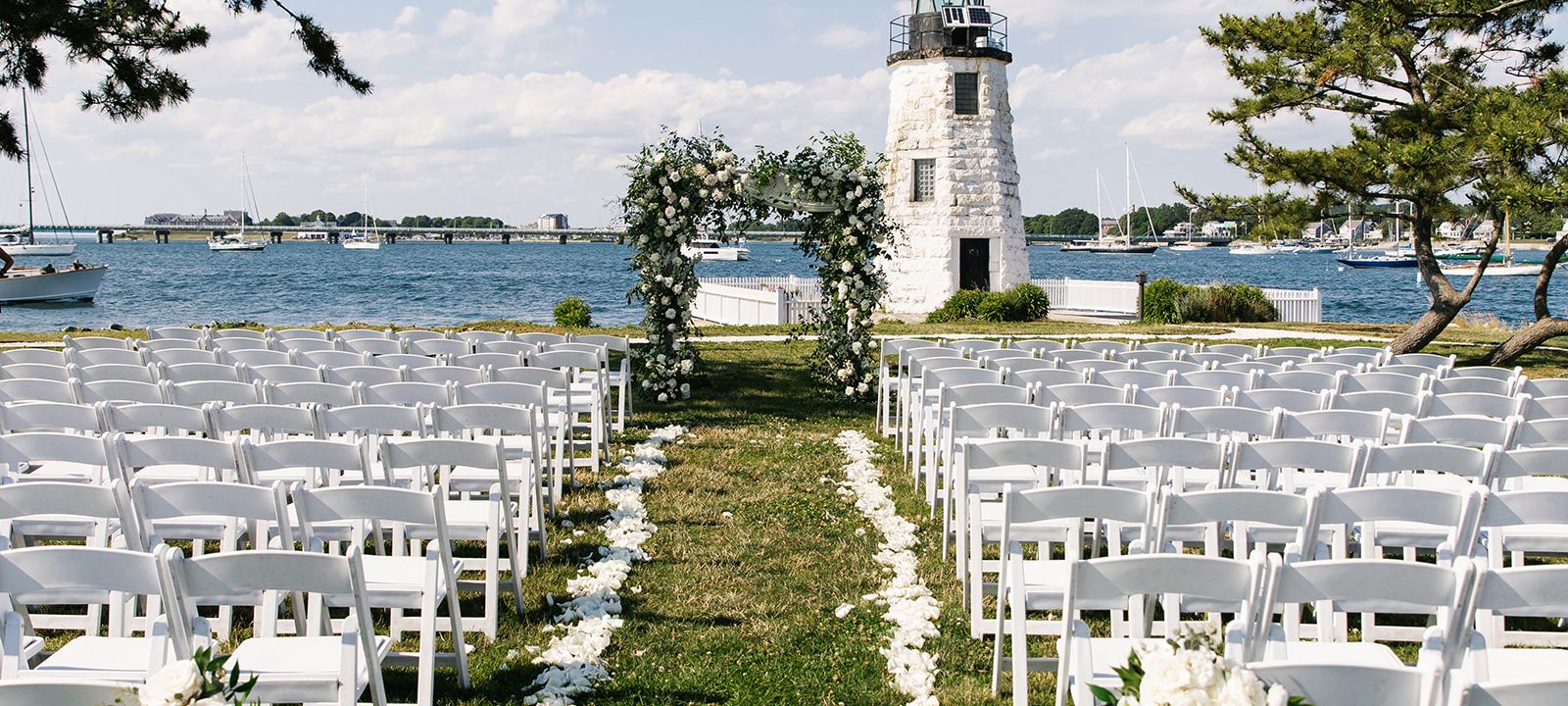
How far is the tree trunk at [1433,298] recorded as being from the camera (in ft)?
52.0

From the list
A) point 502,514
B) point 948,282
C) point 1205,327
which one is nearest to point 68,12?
point 502,514

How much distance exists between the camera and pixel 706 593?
18.6 ft

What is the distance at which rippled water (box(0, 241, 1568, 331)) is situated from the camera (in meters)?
46.0

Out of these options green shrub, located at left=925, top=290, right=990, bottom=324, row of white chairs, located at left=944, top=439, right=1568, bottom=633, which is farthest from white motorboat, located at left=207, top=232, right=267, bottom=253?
row of white chairs, located at left=944, top=439, right=1568, bottom=633

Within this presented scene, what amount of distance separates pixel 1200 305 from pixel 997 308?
425cm

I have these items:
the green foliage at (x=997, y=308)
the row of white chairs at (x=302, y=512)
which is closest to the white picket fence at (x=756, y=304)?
the green foliage at (x=997, y=308)

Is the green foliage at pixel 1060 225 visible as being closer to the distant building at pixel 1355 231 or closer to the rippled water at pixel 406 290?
the distant building at pixel 1355 231

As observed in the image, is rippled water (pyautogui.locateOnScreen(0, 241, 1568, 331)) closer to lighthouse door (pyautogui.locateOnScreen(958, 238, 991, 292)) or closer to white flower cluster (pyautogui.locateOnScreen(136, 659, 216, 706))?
lighthouse door (pyautogui.locateOnScreen(958, 238, 991, 292))

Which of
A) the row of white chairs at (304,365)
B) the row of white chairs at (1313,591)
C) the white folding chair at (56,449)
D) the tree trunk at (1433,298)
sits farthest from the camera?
the tree trunk at (1433,298)

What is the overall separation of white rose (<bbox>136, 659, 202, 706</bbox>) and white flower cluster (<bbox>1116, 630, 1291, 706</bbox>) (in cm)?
194

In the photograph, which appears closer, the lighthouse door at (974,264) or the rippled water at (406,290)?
the lighthouse door at (974,264)

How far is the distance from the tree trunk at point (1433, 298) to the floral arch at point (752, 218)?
330 inches

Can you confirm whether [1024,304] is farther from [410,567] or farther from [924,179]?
[410,567]

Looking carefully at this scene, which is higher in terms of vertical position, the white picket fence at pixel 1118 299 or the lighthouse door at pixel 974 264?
the lighthouse door at pixel 974 264
